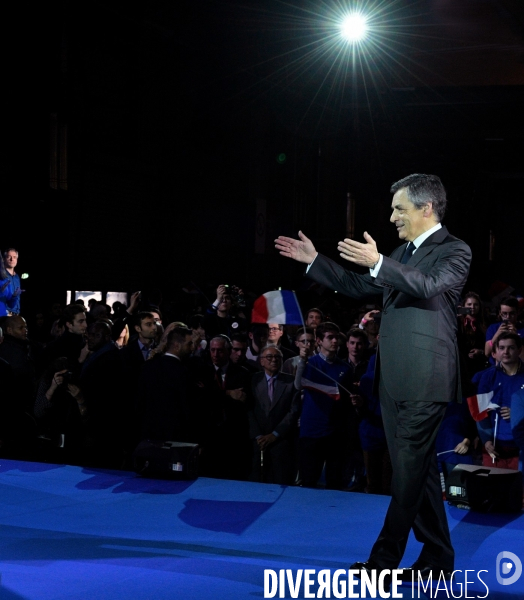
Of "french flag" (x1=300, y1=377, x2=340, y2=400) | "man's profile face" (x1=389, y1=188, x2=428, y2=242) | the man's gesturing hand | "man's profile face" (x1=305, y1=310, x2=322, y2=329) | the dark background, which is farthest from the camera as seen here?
the dark background

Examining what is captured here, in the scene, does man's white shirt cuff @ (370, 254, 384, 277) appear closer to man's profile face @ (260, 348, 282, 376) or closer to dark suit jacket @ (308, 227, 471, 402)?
dark suit jacket @ (308, 227, 471, 402)

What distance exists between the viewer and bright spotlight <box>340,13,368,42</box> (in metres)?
14.6

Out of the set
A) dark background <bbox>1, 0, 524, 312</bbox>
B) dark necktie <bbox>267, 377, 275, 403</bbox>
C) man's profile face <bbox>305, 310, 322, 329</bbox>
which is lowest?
dark necktie <bbox>267, 377, 275, 403</bbox>

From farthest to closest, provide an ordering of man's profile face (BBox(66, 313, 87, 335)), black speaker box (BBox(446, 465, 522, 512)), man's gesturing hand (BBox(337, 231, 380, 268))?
man's profile face (BBox(66, 313, 87, 335)) < black speaker box (BBox(446, 465, 522, 512)) < man's gesturing hand (BBox(337, 231, 380, 268))

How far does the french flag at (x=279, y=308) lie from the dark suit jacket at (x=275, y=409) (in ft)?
2.88

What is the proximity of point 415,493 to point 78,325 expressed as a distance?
5770 mm

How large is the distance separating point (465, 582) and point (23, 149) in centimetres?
1180

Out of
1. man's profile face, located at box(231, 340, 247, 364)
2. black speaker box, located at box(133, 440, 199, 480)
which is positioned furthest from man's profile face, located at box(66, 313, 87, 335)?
black speaker box, located at box(133, 440, 199, 480)

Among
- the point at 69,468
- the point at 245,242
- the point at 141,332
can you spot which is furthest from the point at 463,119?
the point at 69,468

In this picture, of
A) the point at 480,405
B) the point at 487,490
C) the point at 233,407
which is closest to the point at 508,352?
the point at 480,405

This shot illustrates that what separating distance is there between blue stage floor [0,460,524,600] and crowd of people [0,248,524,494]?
1115 millimetres

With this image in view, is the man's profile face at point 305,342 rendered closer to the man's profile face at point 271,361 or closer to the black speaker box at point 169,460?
the man's profile face at point 271,361

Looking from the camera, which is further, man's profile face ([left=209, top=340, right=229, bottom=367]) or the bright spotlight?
the bright spotlight

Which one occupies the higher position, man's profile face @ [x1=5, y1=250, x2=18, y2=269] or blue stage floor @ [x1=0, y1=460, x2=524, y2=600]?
man's profile face @ [x1=5, y1=250, x2=18, y2=269]
